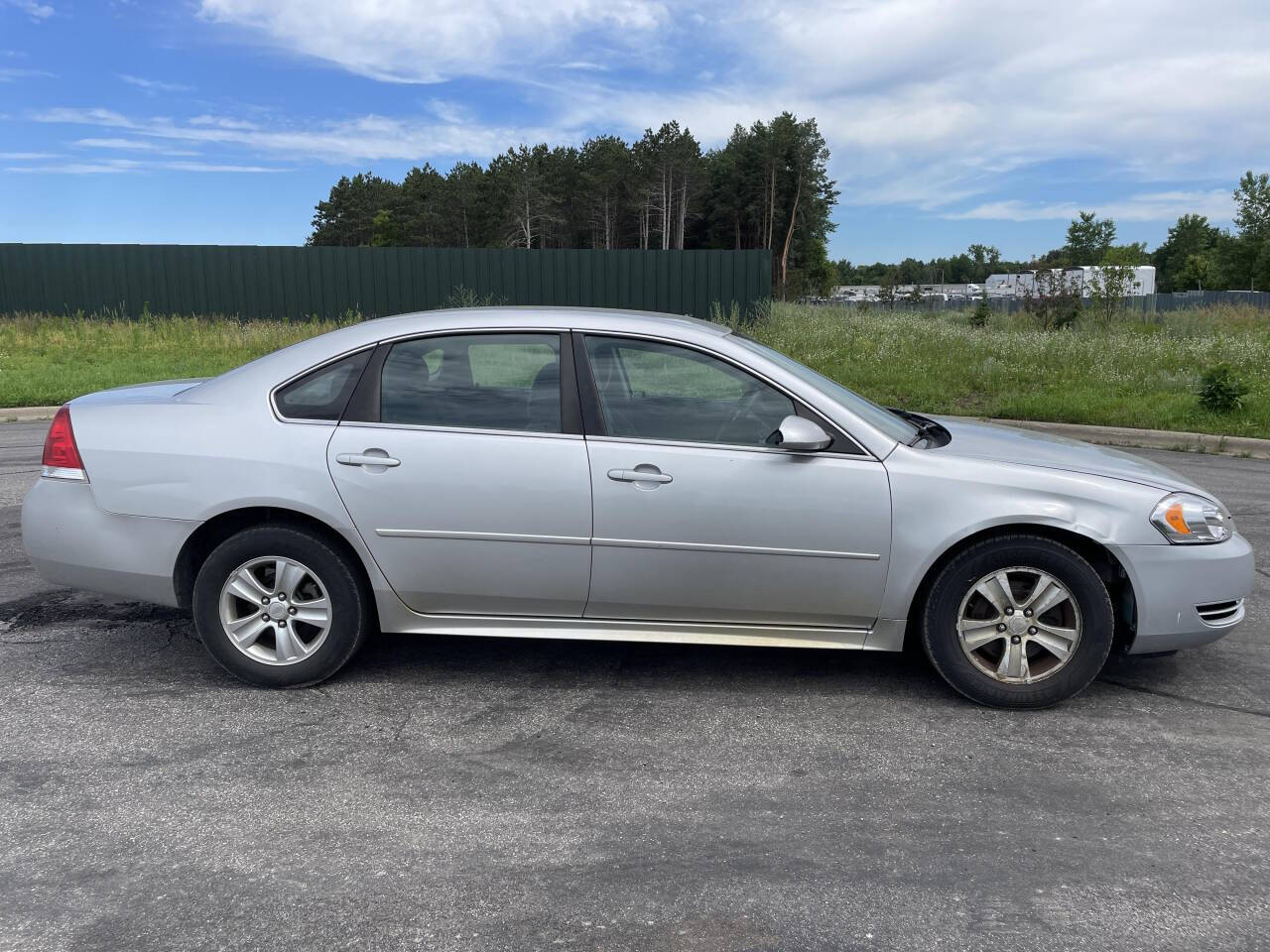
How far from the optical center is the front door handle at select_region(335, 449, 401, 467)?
409 cm

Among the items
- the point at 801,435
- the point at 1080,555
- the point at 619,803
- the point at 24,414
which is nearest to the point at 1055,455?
the point at 1080,555

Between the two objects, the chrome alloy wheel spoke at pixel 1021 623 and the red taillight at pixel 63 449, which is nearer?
the chrome alloy wheel spoke at pixel 1021 623

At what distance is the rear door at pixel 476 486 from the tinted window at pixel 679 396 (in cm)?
17

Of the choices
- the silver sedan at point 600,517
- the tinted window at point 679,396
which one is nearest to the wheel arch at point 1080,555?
the silver sedan at point 600,517

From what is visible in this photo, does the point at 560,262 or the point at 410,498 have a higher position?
the point at 560,262

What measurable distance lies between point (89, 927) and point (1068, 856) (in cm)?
278

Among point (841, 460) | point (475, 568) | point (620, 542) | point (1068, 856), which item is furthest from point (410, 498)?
point (1068, 856)

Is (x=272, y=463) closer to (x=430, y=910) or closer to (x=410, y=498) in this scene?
(x=410, y=498)

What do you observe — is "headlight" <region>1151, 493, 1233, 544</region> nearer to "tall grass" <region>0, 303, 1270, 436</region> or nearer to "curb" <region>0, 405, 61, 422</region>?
"tall grass" <region>0, 303, 1270, 436</region>

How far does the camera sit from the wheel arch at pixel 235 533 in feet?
13.8

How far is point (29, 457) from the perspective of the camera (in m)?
9.82

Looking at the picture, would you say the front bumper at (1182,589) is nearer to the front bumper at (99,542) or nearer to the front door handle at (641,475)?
the front door handle at (641,475)

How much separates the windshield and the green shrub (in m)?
9.78

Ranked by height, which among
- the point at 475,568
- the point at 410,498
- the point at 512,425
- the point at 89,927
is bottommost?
the point at 89,927
